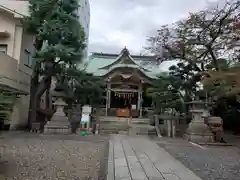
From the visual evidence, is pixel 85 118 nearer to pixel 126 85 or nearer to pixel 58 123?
pixel 58 123

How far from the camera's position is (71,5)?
50.3 ft

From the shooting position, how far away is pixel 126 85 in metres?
24.8

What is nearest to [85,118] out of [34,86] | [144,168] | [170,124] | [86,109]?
[86,109]

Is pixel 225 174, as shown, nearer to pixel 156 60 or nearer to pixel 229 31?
Answer: pixel 229 31

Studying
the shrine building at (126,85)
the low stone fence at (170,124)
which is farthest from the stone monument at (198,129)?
the shrine building at (126,85)

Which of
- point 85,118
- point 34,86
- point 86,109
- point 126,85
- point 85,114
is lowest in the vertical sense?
point 85,118

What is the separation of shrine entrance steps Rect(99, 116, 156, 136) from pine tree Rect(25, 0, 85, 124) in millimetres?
5027

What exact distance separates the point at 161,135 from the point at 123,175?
1117 cm

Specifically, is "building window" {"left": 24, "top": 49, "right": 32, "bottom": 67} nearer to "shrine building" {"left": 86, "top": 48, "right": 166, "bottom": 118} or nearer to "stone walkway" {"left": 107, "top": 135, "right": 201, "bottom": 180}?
"shrine building" {"left": 86, "top": 48, "right": 166, "bottom": 118}

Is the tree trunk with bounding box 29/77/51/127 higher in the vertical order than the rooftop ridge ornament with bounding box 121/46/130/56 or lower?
lower

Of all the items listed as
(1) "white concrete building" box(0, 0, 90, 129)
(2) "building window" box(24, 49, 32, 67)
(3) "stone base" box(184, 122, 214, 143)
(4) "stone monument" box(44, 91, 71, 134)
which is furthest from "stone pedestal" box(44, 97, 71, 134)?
(3) "stone base" box(184, 122, 214, 143)

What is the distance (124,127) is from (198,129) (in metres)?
5.83

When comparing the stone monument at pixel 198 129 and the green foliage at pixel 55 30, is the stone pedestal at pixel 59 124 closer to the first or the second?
the green foliage at pixel 55 30

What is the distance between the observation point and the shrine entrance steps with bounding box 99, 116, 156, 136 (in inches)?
653
